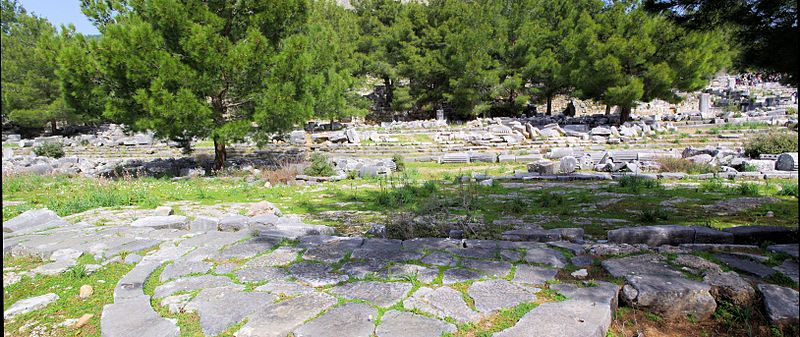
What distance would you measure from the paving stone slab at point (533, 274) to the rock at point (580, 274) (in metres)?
0.16

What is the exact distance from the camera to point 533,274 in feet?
12.6

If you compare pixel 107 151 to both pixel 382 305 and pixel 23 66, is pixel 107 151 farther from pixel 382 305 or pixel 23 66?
pixel 382 305

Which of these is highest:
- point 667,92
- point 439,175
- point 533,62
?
point 533,62

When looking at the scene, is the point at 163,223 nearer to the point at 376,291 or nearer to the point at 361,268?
the point at 361,268

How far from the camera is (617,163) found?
1322 centimetres

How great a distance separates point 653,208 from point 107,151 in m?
25.7

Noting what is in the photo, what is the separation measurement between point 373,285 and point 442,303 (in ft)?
2.15

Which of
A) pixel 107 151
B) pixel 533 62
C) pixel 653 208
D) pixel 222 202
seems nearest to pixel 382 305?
pixel 653 208

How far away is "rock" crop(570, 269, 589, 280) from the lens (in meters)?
3.78

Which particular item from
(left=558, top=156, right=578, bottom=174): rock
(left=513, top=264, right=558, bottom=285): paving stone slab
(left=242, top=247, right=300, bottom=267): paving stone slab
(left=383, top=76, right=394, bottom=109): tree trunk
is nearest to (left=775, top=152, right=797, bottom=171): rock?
(left=558, top=156, right=578, bottom=174): rock

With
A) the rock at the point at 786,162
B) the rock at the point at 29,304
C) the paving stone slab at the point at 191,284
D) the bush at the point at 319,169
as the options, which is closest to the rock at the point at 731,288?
the paving stone slab at the point at 191,284

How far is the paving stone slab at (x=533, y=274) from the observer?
3732 mm

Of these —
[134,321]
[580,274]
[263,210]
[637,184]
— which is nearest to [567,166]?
[637,184]

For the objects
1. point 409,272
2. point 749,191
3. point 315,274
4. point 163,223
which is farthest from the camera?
point 749,191
